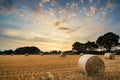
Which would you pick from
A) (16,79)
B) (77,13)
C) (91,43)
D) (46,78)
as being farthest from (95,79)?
(91,43)

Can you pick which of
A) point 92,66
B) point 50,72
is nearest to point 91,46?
point 92,66

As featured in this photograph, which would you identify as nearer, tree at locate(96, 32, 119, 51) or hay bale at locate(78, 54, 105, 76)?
hay bale at locate(78, 54, 105, 76)

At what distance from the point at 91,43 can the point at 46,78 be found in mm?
84684

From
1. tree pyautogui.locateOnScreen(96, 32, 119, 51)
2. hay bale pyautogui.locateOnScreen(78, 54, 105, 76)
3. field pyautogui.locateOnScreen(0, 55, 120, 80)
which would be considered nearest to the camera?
field pyautogui.locateOnScreen(0, 55, 120, 80)

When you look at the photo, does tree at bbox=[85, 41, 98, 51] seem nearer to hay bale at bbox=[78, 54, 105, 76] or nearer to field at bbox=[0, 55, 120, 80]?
field at bbox=[0, 55, 120, 80]

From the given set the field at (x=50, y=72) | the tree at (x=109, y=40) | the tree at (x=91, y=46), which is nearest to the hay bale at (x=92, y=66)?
the field at (x=50, y=72)

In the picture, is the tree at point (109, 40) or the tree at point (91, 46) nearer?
the tree at point (109, 40)

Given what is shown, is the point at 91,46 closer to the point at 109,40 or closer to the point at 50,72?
the point at 109,40

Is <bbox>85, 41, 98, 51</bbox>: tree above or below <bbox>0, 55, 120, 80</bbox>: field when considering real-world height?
above

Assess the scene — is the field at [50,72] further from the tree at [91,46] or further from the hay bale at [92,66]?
the tree at [91,46]

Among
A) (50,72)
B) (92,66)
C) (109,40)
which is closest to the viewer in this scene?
(92,66)

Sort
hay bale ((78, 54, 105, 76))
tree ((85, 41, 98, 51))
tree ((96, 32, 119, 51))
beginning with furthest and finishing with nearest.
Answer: tree ((85, 41, 98, 51))
tree ((96, 32, 119, 51))
hay bale ((78, 54, 105, 76))

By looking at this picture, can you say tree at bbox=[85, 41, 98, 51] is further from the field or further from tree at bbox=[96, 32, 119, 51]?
the field

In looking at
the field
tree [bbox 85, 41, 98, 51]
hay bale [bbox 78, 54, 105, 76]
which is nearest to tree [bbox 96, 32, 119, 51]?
tree [bbox 85, 41, 98, 51]
